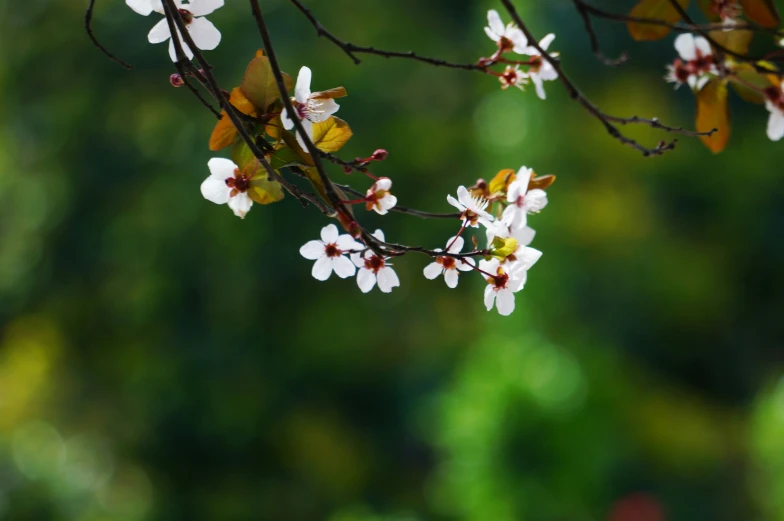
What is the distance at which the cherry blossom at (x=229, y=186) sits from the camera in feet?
1.91

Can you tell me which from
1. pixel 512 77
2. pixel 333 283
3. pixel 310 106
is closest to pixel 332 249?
pixel 310 106

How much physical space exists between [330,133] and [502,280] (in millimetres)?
160

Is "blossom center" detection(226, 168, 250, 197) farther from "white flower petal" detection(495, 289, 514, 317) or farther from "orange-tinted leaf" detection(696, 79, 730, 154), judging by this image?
"orange-tinted leaf" detection(696, 79, 730, 154)

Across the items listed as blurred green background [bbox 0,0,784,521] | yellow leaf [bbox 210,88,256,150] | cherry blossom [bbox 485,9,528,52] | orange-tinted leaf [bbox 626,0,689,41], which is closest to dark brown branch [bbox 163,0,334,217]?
yellow leaf [bbox 210,88,256,150]

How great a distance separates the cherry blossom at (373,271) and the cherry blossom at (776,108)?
0.34 metres

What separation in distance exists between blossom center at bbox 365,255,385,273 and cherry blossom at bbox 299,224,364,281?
14 millimetres

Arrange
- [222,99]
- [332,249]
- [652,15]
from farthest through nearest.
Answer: [652,15], [332,249], [222,99]

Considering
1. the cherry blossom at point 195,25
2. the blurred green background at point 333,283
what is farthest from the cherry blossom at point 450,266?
the blurred green background at point 333,283

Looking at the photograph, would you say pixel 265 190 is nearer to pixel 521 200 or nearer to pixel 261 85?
pixel 261 85

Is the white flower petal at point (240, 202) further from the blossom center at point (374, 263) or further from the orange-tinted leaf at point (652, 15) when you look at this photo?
the orange-tinted leaf at point (652, 15)

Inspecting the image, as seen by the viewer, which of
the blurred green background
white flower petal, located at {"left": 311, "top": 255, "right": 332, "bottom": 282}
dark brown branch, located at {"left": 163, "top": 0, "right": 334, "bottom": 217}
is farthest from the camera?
the blurred green background

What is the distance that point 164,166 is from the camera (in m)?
5.68

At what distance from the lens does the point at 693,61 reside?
2.31 feet

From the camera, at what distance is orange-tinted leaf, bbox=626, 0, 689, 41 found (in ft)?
2.30
